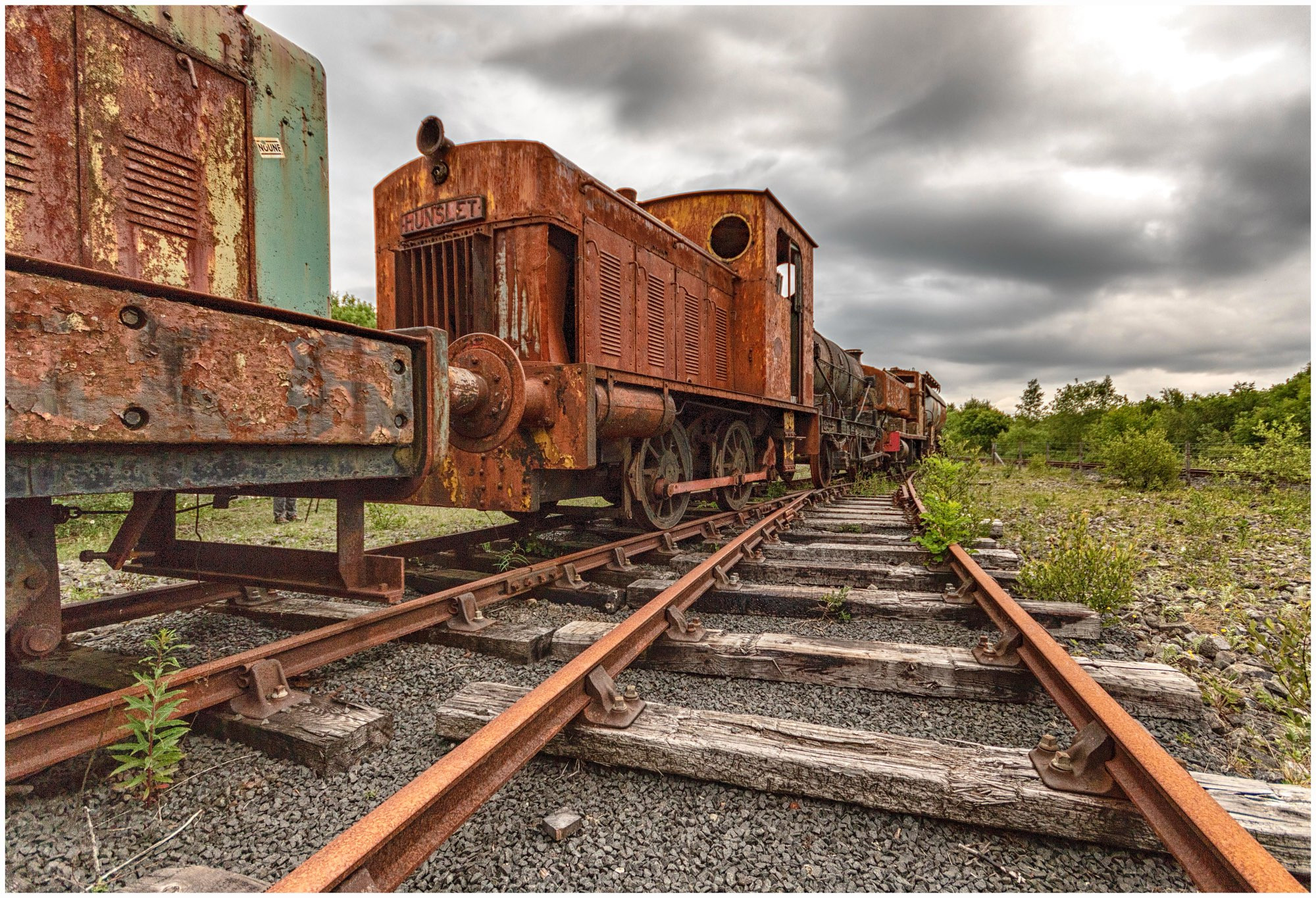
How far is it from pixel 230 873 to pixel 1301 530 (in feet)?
31.6

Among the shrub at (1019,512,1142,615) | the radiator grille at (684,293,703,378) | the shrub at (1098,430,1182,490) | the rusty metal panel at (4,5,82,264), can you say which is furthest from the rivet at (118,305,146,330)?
the shrub at (1098,430,1182,490)

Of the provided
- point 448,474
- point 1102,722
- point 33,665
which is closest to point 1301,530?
point 1102,722

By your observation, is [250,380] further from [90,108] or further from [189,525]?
[189,525]

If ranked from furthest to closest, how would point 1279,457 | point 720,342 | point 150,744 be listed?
point 1279,457 < point 720,342 < point 150,744

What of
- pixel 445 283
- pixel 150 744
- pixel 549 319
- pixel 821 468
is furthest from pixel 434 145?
pixel 821 468

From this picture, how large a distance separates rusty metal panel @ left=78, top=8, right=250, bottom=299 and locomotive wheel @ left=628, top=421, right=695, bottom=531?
9.66 ft

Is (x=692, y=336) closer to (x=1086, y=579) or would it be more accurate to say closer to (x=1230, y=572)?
(x=1086, y=579)

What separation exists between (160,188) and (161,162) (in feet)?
0.28

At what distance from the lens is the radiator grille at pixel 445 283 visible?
4109 mm

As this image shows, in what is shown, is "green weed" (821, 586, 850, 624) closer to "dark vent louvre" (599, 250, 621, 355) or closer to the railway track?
the railway track

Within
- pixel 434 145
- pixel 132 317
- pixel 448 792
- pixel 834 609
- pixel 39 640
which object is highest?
pixel 434 145

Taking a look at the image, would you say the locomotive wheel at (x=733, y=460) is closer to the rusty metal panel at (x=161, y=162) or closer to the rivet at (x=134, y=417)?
the rusty metal panel at (x=161, y=162)

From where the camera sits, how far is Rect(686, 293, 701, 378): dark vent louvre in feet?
18.2

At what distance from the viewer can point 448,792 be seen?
4.31 feet
